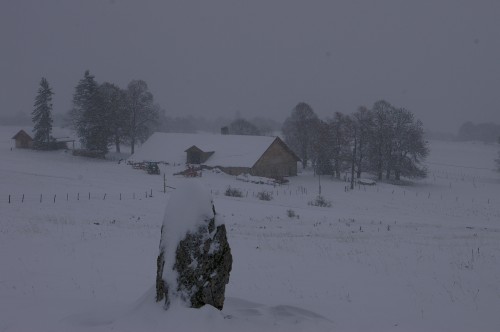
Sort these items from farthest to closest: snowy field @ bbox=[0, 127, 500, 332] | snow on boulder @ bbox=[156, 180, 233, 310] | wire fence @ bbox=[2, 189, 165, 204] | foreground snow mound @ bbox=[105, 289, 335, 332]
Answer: wire fence @ bbox=[2, 189, 165, 204] → snowy field @ bbox=[0, 127, 500, 332] → snow on boulder @ bbox=[156, 180, 233, 310] → foreground snow mound @ bbox=[105, 289, 335, 332]

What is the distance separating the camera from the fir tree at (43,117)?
212 feet

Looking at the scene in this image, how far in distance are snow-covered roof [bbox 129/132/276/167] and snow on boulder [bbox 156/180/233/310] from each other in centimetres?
4590

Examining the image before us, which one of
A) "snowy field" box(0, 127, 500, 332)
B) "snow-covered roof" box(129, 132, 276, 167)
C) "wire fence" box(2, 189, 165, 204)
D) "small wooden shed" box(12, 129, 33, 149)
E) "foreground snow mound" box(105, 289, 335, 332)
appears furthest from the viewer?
"small wooden shed" box(12, 129, 33, 149)

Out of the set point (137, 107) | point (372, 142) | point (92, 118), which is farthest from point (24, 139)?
point (372, 142)

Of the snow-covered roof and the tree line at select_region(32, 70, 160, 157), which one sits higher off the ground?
the tree line at select_region(32, 70, 160, 157)

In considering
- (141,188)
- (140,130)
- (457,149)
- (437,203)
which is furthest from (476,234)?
(457,149)

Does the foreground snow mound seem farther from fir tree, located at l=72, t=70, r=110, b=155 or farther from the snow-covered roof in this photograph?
fir tree, located at l=72, t=70, r=110, b=155

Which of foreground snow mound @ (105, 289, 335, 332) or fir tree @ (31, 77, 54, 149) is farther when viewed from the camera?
fir tree @ (31, 77, 54, 149)

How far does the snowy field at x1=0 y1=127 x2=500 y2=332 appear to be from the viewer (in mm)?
7711

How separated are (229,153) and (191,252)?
50.8 m

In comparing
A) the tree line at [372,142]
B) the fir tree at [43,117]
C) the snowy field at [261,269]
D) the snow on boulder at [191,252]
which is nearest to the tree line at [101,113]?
the fir tree at [43,117]

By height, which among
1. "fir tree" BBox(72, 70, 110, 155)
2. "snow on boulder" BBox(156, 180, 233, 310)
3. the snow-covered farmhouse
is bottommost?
"snow on boulder" BBox(156, 180, 233, 310)

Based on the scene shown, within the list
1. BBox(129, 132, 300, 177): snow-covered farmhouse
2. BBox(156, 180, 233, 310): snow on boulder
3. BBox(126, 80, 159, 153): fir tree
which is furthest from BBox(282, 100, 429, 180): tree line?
BBox(156, 180, 233, 310): snow on boulder

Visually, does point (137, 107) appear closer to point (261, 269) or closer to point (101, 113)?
point (101, 113)
